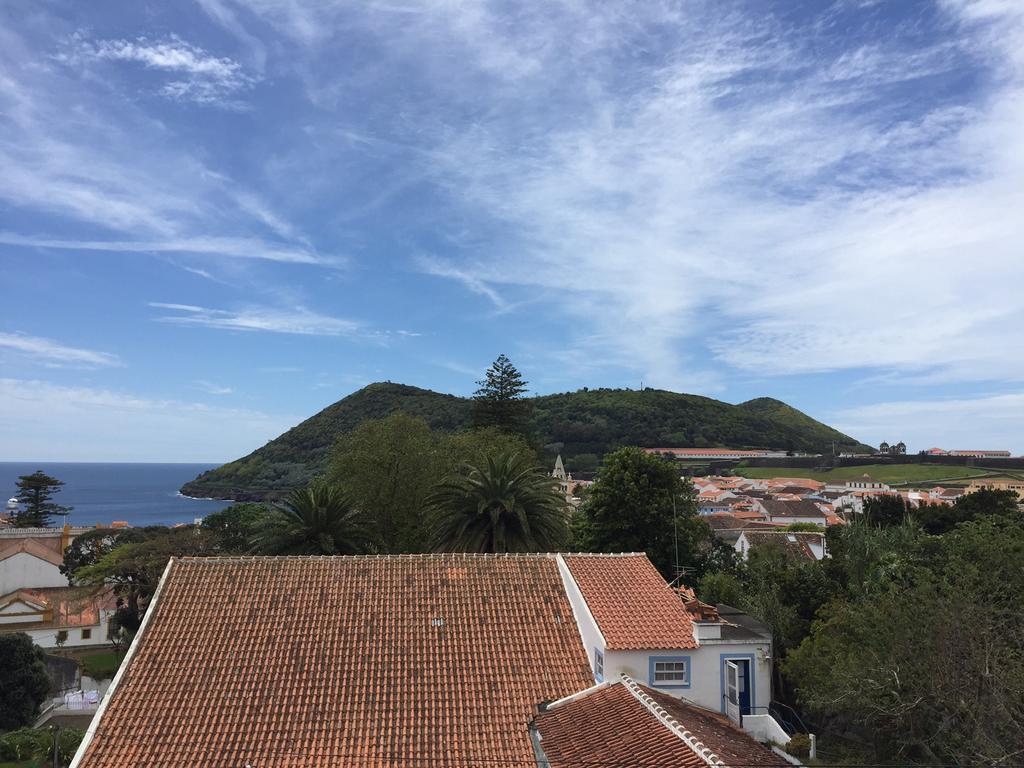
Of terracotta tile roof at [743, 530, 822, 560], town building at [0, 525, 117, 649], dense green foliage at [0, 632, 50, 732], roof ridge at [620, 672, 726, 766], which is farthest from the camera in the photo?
terracotta tile roof at [743, 530, 822, 560]

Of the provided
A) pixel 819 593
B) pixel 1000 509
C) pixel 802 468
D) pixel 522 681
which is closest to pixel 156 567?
pixel 522 681

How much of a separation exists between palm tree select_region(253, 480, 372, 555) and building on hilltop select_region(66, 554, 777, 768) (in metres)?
6.63

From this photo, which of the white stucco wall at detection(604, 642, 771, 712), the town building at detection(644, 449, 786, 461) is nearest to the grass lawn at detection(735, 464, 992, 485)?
the town building at detection(644, 449, 786, 461)

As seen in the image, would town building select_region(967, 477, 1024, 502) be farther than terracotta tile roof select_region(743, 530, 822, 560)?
Yes

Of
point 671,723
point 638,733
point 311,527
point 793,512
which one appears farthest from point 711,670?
point 793,512

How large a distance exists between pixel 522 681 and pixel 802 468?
15236 centimetres

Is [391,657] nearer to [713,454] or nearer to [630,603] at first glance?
[630,603]

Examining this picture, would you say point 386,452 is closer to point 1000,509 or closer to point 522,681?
point 522,681

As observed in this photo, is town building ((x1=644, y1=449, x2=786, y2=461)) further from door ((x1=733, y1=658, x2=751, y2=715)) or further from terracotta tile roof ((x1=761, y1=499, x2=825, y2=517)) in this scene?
door ((x1=733, y1=658, x2=751, y2=715))

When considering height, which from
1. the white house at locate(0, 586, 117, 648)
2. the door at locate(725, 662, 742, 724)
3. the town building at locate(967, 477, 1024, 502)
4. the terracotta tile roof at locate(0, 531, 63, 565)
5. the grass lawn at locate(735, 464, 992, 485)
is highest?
the grass lawn at locate(735, 464, 992, 485)

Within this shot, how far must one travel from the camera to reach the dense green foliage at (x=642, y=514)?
105 feet

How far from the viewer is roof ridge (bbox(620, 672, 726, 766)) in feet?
32.1

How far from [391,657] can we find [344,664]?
0.94 m

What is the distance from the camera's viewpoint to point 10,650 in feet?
84.7
